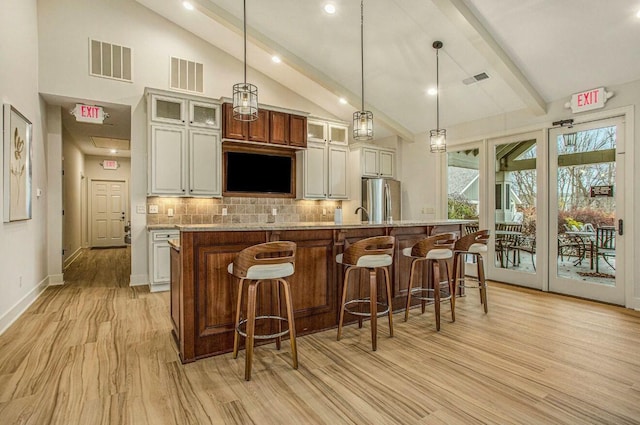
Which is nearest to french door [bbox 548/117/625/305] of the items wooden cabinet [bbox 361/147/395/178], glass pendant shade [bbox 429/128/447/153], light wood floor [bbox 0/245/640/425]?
light wood floor [bbox 0/245/640/425]

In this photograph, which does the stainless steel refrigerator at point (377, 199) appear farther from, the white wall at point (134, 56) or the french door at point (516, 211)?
the white wall at point (134, 56)

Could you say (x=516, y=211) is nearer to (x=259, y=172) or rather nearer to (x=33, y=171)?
(x=259, y=172)

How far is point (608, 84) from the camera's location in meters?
4.07

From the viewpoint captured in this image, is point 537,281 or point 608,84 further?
point 537,281

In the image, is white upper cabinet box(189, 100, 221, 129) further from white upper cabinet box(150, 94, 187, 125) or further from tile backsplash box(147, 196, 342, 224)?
tile backsplash box(147, 196, 342, 224)

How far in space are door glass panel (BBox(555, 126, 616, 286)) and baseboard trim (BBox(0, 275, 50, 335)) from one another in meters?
6.44

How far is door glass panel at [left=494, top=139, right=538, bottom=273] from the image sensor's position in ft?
16.2

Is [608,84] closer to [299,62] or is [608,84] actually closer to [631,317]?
[631,317]

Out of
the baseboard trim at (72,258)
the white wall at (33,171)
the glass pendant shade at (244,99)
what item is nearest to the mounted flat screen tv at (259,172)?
the glass pendant shade at (244,99)

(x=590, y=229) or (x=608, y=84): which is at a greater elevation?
(x=608, y=84)

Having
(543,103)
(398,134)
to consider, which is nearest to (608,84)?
(543,103)

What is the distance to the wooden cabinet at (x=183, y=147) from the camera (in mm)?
4793

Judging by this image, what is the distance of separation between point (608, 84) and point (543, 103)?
70cm

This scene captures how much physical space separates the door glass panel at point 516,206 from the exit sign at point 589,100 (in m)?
0.68
